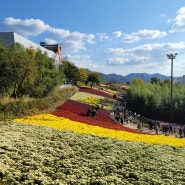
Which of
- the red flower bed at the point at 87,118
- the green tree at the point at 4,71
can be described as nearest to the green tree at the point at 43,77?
the red flower bed at the point at 87,118

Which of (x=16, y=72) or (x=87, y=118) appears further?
(x=87, y=118)

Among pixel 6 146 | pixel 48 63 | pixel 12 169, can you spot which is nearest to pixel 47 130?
pixel 6 146

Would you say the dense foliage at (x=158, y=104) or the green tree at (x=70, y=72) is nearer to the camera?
the dense foliage at (x=158, y=104)

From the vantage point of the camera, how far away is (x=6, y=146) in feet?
54.7

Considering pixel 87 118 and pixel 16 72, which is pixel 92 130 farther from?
pixel 16 72

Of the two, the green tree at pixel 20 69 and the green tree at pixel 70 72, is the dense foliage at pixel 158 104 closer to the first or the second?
the green tree at pixel 70 72

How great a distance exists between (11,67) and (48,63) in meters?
15.3

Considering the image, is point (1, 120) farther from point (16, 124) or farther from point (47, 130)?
→ point (47, 130)

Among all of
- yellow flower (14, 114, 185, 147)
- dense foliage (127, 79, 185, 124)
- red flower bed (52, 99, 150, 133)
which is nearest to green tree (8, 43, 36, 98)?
red flower bed (52, 99, 150, 133)

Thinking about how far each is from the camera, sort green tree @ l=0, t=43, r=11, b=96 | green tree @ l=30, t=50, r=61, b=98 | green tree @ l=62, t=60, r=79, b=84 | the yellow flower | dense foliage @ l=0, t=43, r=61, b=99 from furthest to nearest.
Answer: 1. green tree @ l=62, t=60, r=79, b=84
2. green tree @ l=30, t=50, r=61, b=98
3. dense foliage @ l=0, t=43, r=61, b=99
4. green tree @ l=0, t=43, r=11, b=96
5. the yellow flower

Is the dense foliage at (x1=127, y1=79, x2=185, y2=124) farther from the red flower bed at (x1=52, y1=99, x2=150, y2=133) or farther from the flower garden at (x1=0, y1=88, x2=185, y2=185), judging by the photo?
the flower garden at (x1=0, y1=88, x2=185, y2=185)

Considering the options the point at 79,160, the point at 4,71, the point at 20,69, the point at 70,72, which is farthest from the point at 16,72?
the point at 70,72

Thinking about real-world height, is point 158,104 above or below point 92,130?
above

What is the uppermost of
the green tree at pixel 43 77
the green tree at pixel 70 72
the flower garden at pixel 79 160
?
the green tree at pixel 70 72
